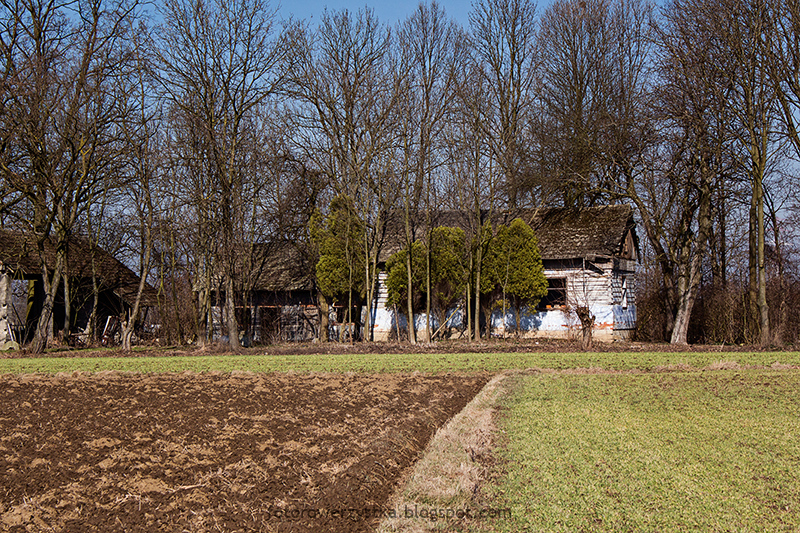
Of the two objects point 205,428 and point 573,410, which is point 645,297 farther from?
point 205,428

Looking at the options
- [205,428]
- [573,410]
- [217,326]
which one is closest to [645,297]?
[217,326]

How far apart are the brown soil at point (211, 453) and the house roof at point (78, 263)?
16.4 meters

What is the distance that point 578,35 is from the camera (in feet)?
122

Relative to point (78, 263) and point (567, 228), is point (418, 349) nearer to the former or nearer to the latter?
point (567, 228)

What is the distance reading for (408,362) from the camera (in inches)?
740

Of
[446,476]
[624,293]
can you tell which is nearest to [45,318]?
[624,293]

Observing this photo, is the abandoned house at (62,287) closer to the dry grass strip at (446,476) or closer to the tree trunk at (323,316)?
the tree trunk at (323,316)

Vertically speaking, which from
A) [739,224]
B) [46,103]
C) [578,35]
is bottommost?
[739,224]

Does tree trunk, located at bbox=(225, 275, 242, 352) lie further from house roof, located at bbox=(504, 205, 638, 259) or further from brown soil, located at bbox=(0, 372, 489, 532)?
house roof, located at bbox=(504, 205, 638, 259)

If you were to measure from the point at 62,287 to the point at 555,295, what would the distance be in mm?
21408

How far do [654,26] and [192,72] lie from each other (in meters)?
16.2

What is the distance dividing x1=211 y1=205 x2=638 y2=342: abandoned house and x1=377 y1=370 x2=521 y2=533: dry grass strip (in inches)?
760

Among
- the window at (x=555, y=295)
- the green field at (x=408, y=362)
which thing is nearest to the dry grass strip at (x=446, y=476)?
the green field at (x=408, y=362)

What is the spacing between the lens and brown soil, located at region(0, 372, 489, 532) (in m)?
5.77
